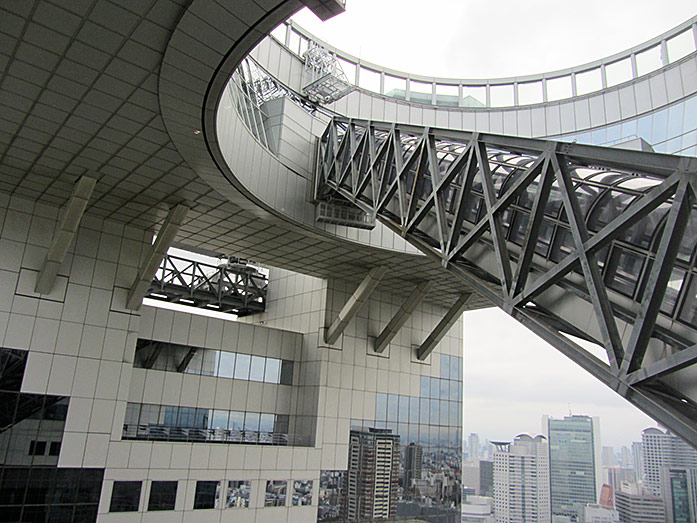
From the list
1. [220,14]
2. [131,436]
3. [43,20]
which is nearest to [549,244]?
[220,14]

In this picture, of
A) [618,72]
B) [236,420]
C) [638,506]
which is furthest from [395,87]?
Answer: [638,506]

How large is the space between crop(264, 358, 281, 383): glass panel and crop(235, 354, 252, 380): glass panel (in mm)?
1367

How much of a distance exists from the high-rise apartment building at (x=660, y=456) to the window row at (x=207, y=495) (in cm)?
2580

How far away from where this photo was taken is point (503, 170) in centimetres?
1276

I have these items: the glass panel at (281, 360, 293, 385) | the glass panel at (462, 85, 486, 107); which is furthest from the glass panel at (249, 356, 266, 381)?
the glass panel at (462, 85, 486, 107)

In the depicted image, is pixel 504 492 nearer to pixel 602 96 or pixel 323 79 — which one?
pixel 602 96

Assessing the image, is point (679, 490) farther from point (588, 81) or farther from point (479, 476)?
point (588, 81)

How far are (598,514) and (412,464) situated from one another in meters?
17.3

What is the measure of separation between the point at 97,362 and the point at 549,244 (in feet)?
67.1

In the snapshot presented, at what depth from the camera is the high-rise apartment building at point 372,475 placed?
3092 centimetres

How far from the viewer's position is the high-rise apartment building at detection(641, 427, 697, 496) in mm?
36344

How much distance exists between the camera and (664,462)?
37.3 m

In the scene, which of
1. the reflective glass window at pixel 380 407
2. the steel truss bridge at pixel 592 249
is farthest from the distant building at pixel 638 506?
the steel truss bridge at pixel 592 249

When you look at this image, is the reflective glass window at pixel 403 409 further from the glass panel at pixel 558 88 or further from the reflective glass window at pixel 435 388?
the glass panel at pixel 558 88
